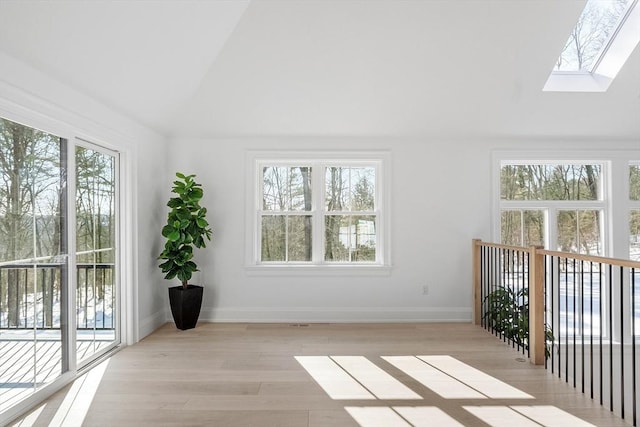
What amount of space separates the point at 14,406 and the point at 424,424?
99.6 inches

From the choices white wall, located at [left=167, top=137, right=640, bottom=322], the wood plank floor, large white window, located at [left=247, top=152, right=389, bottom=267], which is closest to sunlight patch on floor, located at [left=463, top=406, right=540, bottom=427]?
the wood plank floor

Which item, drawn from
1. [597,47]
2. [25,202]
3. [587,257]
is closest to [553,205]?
[597,47]

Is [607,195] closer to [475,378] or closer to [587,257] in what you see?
[587,257]

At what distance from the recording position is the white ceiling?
9.27 feet

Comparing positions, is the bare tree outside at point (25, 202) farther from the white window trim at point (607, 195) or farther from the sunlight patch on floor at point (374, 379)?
the white window trim at point (607, 195)

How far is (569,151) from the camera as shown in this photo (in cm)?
480

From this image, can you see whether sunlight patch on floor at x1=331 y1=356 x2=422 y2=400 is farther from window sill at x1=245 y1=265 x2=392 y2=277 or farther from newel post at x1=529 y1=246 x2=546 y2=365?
window sill at x1=245 y1=265 x2=392 y2=277

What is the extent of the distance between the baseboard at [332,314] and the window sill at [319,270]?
416 mm

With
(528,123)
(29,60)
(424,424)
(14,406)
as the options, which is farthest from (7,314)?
(528,123)

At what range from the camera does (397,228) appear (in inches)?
189

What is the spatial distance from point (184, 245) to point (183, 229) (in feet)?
0.65

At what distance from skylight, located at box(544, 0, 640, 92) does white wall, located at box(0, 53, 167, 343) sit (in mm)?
4247

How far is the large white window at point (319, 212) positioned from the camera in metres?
4.88

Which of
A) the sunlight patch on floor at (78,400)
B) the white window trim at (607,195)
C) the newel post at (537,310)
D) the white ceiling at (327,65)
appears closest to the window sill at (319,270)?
the white window trim at (607,195)
